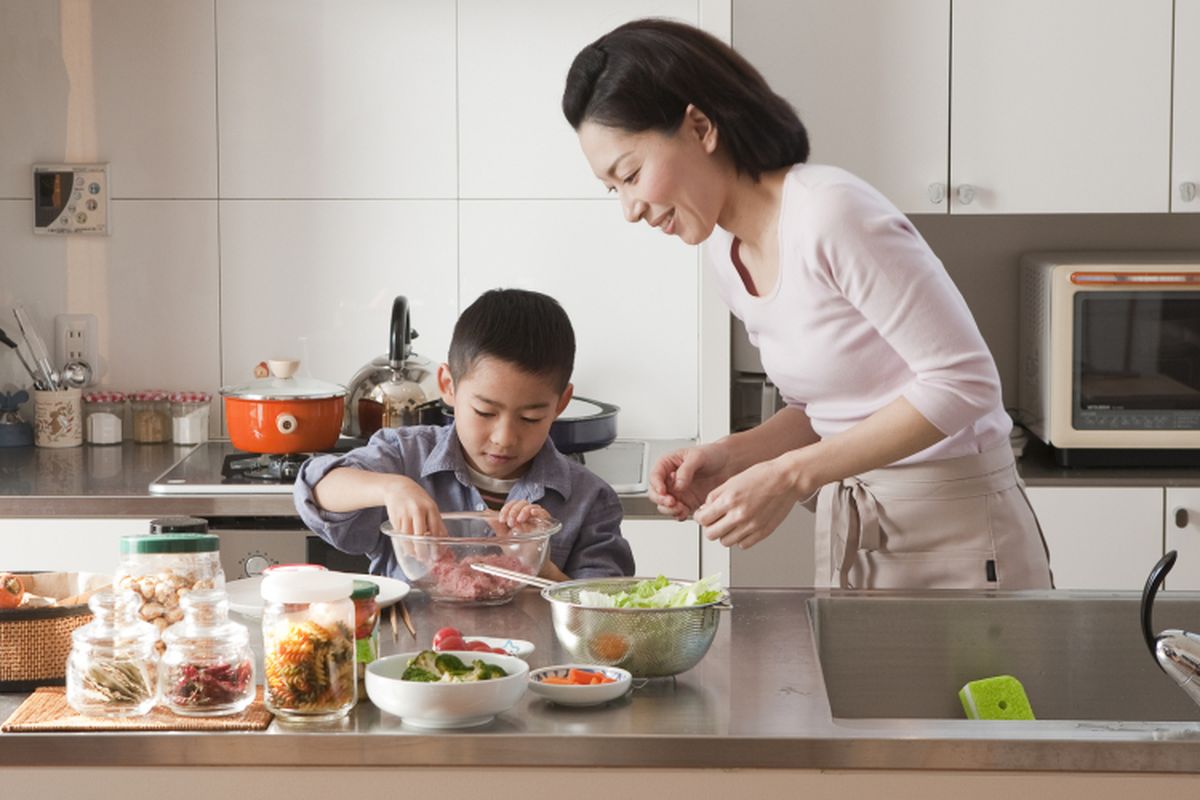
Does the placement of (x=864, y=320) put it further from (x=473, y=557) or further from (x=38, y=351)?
(x=38, y=351)

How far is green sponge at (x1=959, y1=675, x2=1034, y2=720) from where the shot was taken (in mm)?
1504

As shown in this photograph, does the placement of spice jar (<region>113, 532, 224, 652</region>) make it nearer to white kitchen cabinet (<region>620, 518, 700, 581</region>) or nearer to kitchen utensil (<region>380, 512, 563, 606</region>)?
kitchen utensil (<region>380, 512, 563, 606</region>)

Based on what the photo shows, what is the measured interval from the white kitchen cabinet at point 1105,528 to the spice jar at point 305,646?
1919 millimetres

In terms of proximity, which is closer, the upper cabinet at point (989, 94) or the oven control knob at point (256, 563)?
the oven control knob at point (256, 563)

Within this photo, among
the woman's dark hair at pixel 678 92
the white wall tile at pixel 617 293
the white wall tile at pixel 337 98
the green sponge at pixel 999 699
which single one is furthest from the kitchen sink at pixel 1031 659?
the white wall tile at pixel 337 98

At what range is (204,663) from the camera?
3.97 ft

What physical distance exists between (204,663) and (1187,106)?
2426 mm

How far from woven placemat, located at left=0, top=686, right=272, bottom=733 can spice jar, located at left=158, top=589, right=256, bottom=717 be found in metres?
0.01

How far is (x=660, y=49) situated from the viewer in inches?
66.9

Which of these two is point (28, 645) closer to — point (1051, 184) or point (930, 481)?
point (930, 481)

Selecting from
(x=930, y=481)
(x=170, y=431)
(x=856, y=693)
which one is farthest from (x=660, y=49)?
(x=170, y=431)

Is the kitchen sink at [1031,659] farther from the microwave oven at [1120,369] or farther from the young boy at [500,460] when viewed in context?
the microwave oven at [1120,369]

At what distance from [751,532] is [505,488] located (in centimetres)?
49

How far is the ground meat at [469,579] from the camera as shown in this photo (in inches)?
61.9
